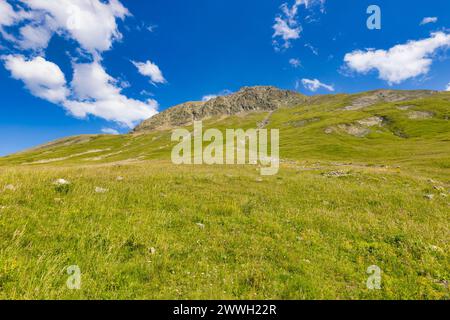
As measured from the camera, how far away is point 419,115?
5384 inches

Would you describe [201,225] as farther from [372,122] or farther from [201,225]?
[372,122]

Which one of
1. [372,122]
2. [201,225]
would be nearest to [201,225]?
[201,225]

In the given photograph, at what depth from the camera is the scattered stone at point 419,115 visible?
13350 centimetres

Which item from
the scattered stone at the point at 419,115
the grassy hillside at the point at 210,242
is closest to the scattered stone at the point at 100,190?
the grassy hillside at the point at 210,242

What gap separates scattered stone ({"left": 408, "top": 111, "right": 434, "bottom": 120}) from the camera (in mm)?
133500

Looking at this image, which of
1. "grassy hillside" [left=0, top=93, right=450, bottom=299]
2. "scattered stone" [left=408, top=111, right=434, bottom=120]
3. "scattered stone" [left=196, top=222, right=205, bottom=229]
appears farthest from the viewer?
"scattered stone" [left=408, top=111, right=434, bottom=120]

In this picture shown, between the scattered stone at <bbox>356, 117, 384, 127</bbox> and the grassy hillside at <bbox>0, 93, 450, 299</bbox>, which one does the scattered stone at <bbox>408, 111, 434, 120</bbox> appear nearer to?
the scattered stone at <bbox>356, 117, 384, 127</bbox>

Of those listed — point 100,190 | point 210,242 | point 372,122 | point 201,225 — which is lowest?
point 210,242

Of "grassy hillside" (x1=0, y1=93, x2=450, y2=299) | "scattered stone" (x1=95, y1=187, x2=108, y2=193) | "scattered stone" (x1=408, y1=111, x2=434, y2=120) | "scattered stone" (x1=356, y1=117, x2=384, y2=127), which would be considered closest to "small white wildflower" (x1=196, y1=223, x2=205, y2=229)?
"grassy hillside" (x1=0, y1=93, x2=450, y2=299)

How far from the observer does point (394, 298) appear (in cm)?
643

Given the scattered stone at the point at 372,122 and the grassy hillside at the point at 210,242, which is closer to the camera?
the grassy hillside at the point at 210,242

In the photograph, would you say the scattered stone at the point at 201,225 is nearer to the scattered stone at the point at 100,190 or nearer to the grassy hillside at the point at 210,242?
the grassy hillside at the point at 210,242

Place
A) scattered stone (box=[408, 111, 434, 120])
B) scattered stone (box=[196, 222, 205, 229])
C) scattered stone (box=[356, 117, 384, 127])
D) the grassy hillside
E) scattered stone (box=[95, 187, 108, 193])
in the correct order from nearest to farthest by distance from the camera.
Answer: the grassy hillside < scattered stone (box=[196, 222, 205, 229]) < scattered stone (box=[95, 187, 108, 193]) < scattered stone (box=[356, 117, 384, 127]) < scattered stone (box=[408, 111, 434, 120])
